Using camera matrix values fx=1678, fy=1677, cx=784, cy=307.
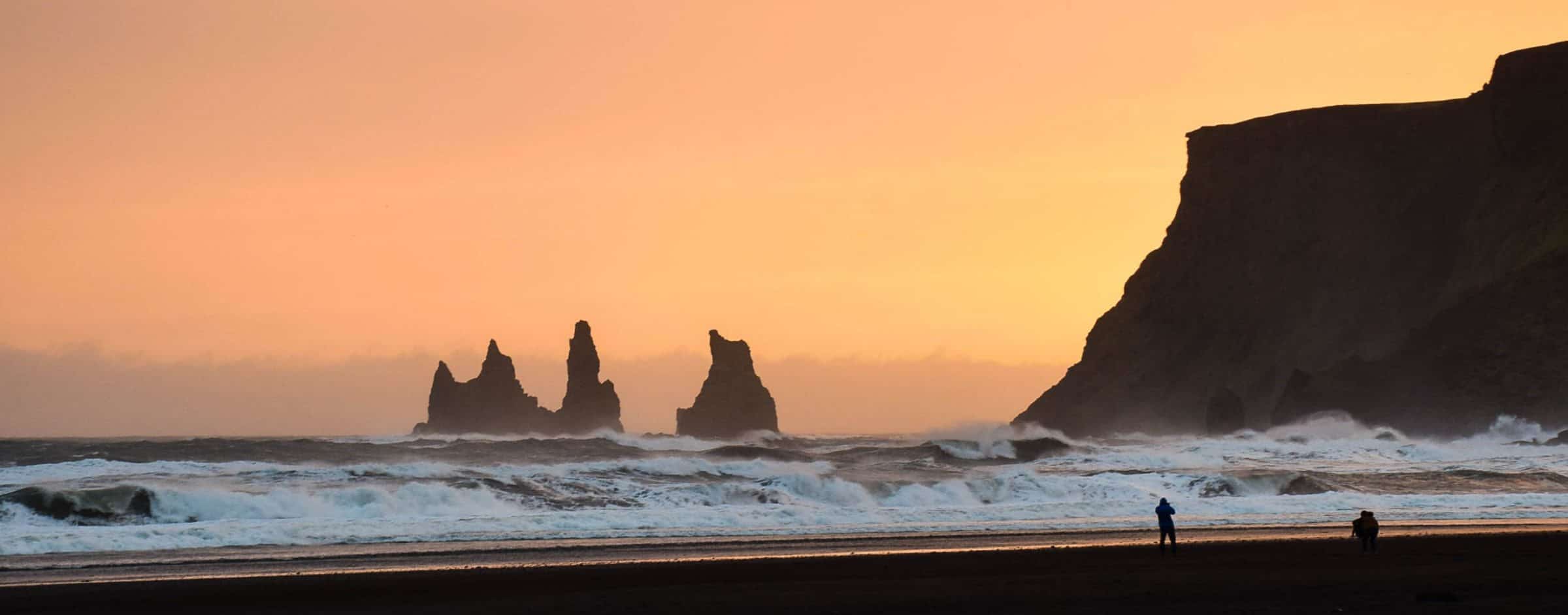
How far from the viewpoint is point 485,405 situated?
128250 millimetres

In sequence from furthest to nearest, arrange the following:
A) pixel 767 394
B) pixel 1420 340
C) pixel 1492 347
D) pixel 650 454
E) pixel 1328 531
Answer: pixel 767 394, pixel 1420 340, pixel 1492 347, pixel 650 454, pixel 1328 531

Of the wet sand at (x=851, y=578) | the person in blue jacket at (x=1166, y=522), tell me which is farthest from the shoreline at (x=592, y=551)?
the person in blue jacket at (x=1166, y=522)

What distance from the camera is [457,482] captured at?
4172 cm

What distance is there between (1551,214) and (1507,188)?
566 centimetres

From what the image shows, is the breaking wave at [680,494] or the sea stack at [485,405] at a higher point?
the sea stack at [485,405]

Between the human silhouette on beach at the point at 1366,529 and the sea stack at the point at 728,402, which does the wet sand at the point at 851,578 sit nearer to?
the human silhouette on beach at the point at 1366,529

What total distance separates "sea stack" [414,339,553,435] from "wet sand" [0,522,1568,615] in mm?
101143

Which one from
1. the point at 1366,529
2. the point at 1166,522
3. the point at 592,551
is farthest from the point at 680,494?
the point at 1366,529

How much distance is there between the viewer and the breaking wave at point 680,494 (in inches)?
1238

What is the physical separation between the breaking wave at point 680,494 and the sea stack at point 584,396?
204ft

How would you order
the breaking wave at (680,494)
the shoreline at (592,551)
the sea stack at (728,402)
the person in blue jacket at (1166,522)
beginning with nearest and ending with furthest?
1. the shoreline at (592,551)
2. the person in blue jacket at (1166,522)
3. the breaking wave at (680,494)
4. the sea stack at (728,402)

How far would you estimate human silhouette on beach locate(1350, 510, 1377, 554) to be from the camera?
920 inches

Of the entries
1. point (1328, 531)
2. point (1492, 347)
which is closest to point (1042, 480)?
point (1328, 531)

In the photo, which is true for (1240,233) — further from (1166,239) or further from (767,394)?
(767,394)
